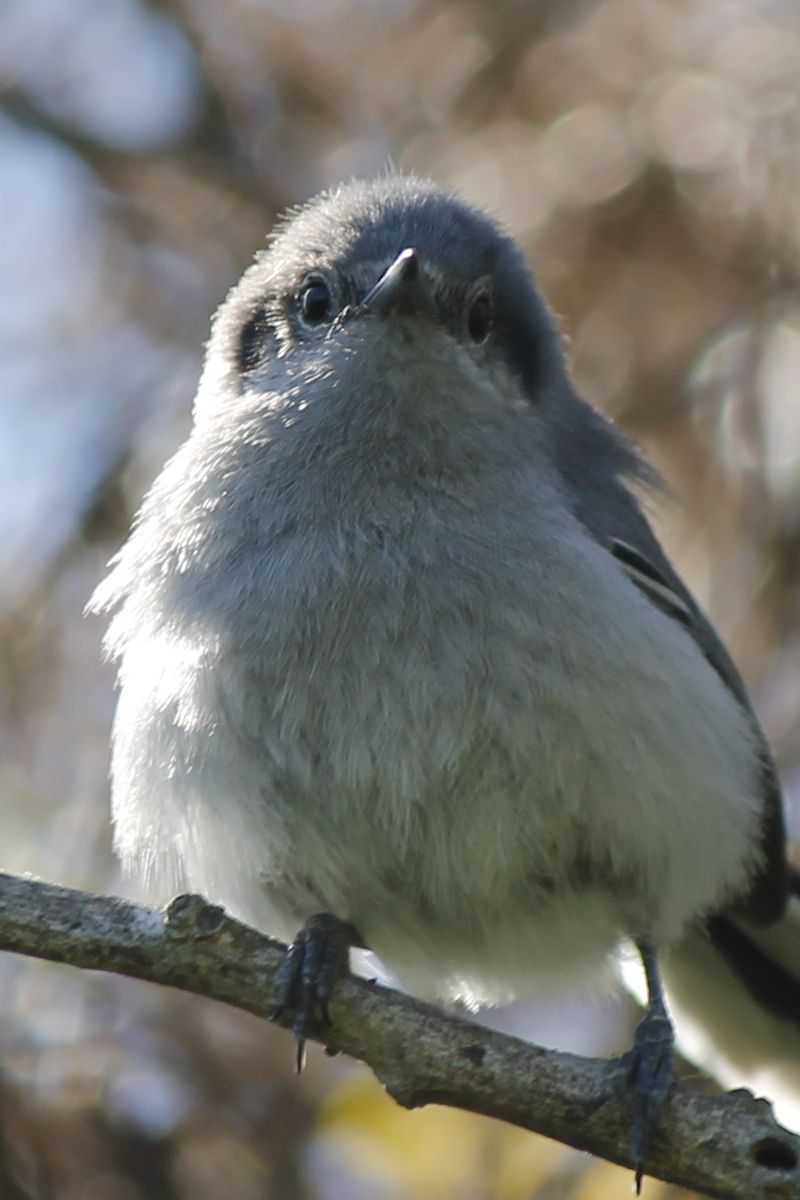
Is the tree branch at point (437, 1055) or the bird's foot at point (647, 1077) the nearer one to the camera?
the tree branch at point (437, 1055)

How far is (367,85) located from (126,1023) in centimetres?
299

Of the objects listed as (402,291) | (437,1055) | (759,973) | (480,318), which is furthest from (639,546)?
(437,1055)

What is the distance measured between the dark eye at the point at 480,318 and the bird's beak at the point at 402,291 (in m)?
0.26

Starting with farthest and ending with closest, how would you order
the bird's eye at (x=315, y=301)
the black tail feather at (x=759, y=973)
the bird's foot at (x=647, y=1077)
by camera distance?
the black tail feather at (x=759, y=973) → the bird's eye at (x=315, y=301) → the bird's foot at (x=647, y=1077)

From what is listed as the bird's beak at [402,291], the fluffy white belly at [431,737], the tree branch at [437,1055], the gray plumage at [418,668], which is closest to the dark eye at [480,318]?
the gray plumage at [418,668]

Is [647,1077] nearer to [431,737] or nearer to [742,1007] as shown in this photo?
[431,737]

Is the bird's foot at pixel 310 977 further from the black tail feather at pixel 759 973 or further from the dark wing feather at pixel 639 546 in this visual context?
the black tail feather at pixel 759 973

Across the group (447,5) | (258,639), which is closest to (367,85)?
(447,5)

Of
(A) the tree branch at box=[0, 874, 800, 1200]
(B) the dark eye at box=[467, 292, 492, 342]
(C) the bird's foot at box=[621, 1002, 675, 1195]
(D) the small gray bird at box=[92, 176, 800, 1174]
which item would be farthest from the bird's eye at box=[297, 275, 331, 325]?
(C) the bird's foot at box=[621, 1002, 675, 1195]

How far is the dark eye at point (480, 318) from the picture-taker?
12.5ft

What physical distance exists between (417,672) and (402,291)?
842 millimetres

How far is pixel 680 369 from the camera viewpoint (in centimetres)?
479

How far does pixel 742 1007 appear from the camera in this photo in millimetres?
4316

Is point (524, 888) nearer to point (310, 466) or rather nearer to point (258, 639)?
point (258, 639)
